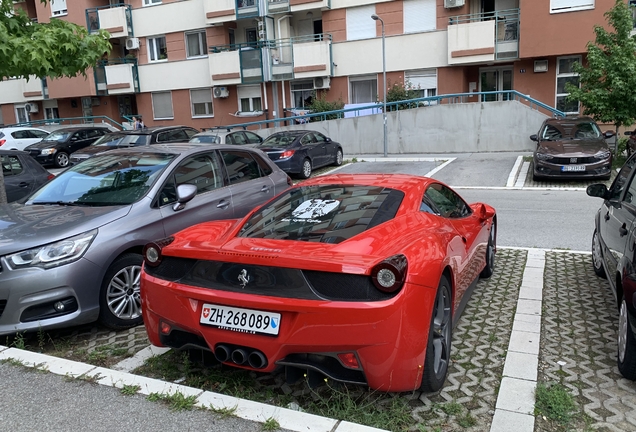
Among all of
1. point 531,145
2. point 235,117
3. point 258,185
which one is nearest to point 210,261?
point 258,185

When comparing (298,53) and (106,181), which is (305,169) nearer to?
(298,53)

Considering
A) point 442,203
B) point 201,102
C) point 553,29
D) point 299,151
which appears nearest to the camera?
point 442,203

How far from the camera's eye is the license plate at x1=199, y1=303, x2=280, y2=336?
10.7 feet

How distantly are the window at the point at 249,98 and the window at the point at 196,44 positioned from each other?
3.14 m

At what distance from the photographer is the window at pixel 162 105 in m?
30.7

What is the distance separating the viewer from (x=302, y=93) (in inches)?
1085

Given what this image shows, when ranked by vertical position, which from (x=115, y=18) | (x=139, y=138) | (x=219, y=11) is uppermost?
(x=115, y=18)

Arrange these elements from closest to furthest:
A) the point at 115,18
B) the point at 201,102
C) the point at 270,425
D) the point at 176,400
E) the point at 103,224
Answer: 1. the point at 270,425
2. the point at 176,400
3. the point at 103,224
4. the point at 201,102
5. the point at 115,18

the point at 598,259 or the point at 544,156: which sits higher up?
the point at 544,156

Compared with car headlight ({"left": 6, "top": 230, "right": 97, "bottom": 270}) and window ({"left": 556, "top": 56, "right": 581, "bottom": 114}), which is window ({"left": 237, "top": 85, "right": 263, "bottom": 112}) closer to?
window ({"left": 556, "top": 56, "right": 581, "bottom": 114})

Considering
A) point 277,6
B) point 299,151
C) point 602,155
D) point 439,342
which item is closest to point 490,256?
point 439,342

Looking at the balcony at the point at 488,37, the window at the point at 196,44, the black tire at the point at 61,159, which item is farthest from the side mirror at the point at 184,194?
the window at the point at 196,44

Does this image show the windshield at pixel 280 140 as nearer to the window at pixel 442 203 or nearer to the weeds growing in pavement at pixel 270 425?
the window at pixel 442 203

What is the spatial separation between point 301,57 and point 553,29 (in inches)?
434
